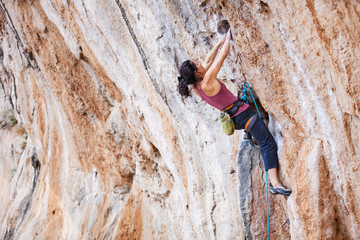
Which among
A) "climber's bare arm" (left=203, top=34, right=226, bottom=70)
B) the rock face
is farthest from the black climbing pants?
"climber's bare arm" (left=203, top=34, right=226, bottom=70)

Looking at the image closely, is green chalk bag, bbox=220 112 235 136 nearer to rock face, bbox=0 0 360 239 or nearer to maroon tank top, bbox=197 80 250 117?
maroon tank top, bbox=197 80 250 117

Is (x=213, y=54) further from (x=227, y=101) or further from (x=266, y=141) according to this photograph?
(x=266, y=141)

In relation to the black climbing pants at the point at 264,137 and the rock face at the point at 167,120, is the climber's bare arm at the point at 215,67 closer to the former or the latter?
the rock face at the point at 167,120

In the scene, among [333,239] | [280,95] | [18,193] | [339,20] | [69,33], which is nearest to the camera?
[339,20]

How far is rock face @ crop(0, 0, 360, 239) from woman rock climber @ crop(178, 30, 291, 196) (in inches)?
6.4

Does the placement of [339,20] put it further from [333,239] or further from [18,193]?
[18,193]

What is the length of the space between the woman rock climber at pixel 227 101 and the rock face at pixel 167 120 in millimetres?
161

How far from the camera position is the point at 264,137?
13.0 ft

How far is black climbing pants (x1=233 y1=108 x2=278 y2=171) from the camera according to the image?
3.95 m

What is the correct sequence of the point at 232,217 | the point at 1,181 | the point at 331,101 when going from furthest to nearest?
the point at 1,181
the point at 232,217
the point at 331,101

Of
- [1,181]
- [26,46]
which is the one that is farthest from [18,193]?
[26,46]

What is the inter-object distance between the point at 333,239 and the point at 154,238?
4.47 m

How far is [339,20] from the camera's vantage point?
2.65 m

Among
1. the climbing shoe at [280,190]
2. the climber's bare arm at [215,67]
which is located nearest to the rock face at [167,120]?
the climbing shoe at [280,190]
